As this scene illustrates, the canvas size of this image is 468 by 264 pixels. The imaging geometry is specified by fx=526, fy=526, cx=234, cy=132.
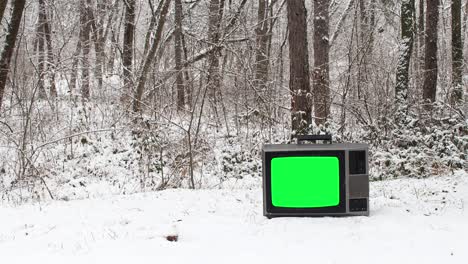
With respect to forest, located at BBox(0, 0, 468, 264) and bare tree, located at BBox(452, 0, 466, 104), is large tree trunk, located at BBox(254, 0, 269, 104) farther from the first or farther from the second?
bare tree, located at BBox(452, 0, 466, 104)

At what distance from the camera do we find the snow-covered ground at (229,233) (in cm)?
377

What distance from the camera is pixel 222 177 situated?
973 cm

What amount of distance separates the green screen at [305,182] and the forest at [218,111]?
3438 mm

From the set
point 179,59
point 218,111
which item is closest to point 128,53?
point 179,59

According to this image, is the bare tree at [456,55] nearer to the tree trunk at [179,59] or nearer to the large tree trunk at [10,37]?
the tree trunk at [179,59]

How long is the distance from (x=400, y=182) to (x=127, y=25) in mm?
10482

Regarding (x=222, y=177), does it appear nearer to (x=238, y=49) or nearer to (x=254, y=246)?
(x=238, y=49)

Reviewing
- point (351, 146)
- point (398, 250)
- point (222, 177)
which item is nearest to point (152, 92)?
point (222, 177)

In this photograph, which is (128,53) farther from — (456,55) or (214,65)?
(456,55)

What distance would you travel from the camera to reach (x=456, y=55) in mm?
10797

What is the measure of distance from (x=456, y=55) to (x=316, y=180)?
7.58 m

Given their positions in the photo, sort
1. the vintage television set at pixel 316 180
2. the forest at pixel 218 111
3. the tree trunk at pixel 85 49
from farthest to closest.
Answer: the tree trunk at pixel 85 49 → the forest at pixel 218 111 → the vintage television set at pixel 316 180

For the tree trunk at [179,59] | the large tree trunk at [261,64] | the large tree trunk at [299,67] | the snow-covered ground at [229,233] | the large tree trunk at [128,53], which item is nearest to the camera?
the snow-covered ground at [229,233]

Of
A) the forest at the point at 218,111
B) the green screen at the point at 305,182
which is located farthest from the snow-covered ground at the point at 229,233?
the forest at the point at 218,111
